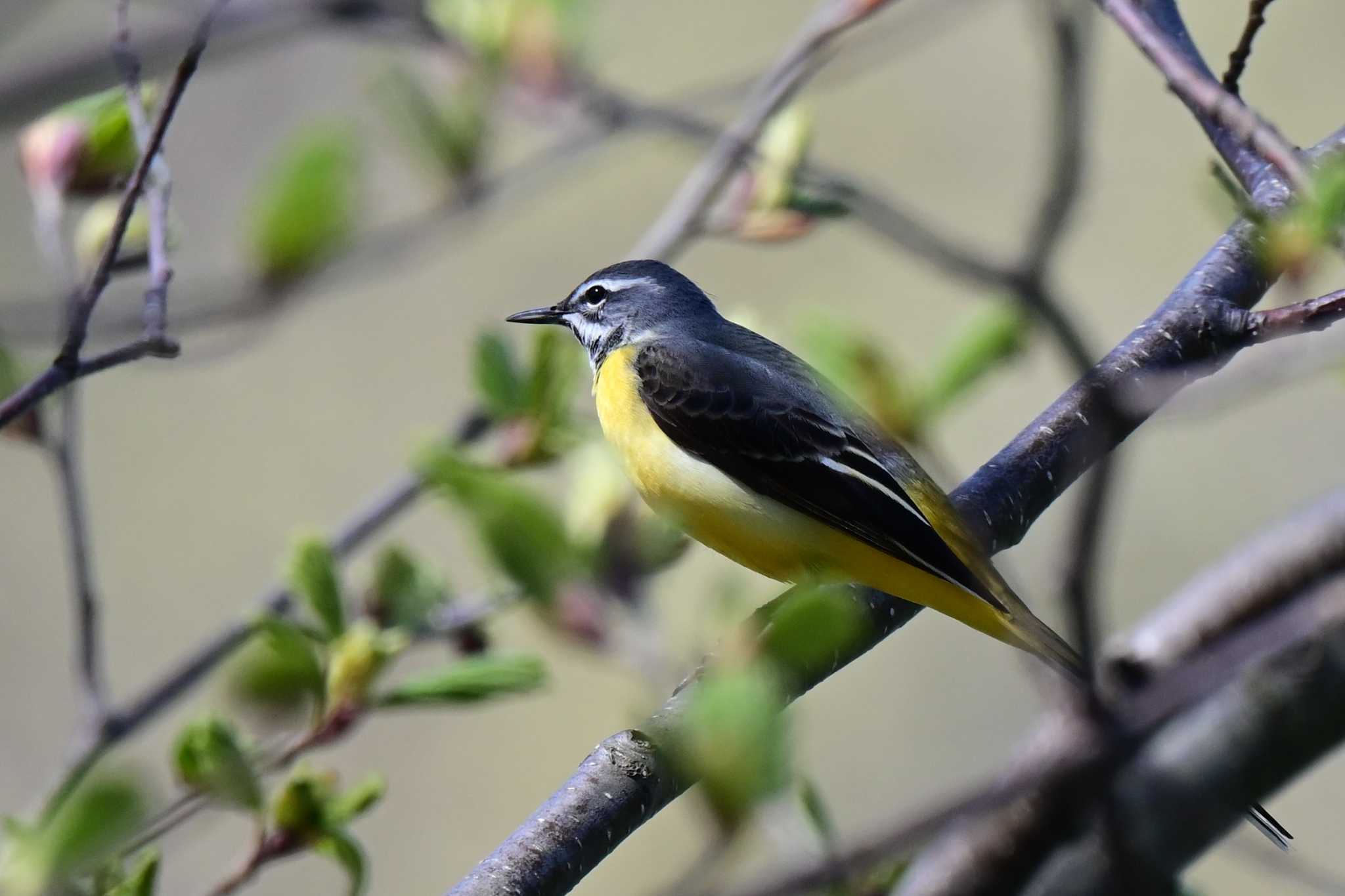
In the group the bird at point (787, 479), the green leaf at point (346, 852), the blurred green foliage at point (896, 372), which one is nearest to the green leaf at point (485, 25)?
the bird at point (787, 479)

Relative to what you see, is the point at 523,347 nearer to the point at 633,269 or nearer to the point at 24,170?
the point at 633,269

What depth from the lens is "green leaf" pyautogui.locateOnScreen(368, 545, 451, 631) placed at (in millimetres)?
1956

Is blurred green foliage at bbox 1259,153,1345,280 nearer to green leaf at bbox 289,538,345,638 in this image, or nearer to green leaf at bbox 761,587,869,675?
green leaf at bbox 761,587,869,675

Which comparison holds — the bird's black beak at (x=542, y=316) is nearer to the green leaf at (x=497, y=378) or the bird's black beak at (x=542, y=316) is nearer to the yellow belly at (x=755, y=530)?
the yellow belly at (x=755, y=530)

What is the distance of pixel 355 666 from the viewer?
169 centimetres

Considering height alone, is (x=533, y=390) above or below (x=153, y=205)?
below

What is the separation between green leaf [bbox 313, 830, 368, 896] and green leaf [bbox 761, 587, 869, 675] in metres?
0.85

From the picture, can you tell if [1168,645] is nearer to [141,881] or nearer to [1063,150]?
[1063,150]

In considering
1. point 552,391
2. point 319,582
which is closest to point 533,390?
point 552,391

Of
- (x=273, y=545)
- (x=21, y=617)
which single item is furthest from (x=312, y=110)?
(x=21, y=617)

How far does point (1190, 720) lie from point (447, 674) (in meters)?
0.87

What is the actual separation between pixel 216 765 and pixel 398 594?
509 millimetres

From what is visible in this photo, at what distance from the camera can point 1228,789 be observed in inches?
44.4

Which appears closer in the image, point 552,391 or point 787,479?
point 552,391
